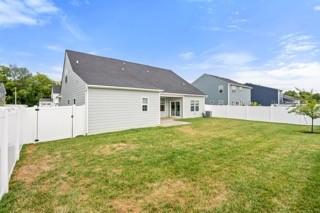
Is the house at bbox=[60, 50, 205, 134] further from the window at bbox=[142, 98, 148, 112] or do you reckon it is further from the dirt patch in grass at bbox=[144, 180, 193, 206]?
the dirt patch in grass at bbox=[144, 180, 193, 206]

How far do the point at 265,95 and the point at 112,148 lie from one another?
113 ft

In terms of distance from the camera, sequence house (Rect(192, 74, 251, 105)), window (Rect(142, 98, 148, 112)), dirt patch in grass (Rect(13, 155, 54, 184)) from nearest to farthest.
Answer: dirt patch in grass (Rect(13, 155, 54, 184)), window (Rect(142, 98, 148, 112)), house (Rect(192, 74, 251, 105))

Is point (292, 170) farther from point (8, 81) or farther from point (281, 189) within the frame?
point (8, 81)

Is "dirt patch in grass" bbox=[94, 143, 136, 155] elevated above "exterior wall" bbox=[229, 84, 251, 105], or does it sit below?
below

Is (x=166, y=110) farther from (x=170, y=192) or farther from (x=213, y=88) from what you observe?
(x=170, y=192)

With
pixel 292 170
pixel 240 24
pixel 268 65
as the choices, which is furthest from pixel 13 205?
pixel 268 65

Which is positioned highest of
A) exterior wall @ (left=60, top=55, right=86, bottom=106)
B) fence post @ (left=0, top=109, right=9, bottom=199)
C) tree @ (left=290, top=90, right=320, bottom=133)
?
exterior wall @ (left=60, top=55, right=86, bottom=106)

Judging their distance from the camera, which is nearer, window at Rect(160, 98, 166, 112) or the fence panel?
the fence panel

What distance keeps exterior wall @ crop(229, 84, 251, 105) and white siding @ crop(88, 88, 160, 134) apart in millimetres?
17707

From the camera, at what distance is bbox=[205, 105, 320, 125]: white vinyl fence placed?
1688 centimetres

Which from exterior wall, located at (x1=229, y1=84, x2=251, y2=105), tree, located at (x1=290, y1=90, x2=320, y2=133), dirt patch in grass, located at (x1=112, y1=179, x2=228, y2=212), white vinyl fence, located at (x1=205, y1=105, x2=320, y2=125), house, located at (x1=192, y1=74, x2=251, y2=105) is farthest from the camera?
exterior wall, located at (x1=229, y1=84, x2=251, y2=105)

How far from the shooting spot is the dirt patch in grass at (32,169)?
4.50 m

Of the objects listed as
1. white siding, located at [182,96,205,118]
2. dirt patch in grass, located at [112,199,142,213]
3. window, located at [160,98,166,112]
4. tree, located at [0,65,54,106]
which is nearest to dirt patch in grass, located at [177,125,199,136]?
dirt patch in grass, located at [112,199,142,213]

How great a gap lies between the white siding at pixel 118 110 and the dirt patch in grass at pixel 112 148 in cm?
393
